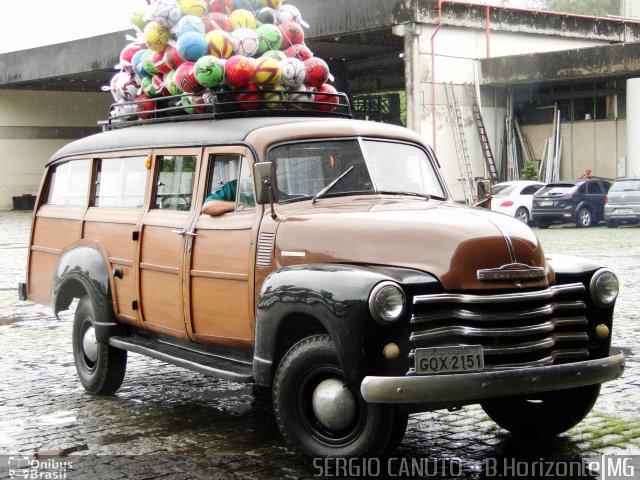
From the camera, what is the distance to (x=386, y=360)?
5.23 metres

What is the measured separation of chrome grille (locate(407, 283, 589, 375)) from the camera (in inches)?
208

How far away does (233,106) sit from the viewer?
7504 millimetres

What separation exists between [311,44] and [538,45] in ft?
26.2

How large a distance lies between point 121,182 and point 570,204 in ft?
72.0

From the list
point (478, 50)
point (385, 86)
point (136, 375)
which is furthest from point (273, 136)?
point (385, 86)

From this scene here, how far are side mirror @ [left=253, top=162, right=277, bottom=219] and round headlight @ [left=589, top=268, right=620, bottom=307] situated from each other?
202 centimetres

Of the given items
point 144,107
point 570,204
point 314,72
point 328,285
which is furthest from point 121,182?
point 570,204

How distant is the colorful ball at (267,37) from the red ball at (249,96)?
673mm

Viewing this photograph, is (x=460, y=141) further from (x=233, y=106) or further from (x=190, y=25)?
(x=233, y=106)

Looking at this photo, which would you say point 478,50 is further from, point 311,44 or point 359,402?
point 359,402

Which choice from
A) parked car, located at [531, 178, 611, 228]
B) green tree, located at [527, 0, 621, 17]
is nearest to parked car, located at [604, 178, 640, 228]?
parked car, located at [531, 178, 611, 228]

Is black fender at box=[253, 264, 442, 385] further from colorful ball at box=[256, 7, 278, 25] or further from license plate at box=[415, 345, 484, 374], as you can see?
colorful ball at box=[256, 7, 278, 25]

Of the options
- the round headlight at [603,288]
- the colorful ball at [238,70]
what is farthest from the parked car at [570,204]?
the round headlight at [603,288]

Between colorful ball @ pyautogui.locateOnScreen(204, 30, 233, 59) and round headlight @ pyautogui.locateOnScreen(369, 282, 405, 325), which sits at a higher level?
colorful ball @ pyautogui.locateOnScreen(204, 30, 233, 59)
